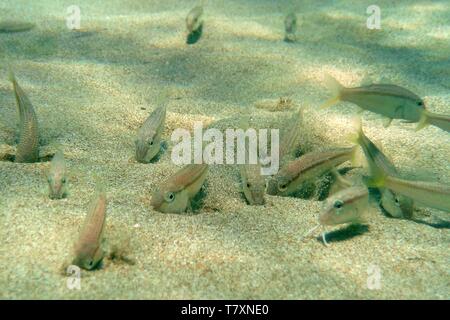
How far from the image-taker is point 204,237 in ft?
9.07

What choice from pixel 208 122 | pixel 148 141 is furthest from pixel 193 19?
pixel 148 141

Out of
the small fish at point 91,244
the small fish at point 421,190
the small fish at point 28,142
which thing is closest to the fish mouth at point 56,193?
the small fish at point 91,244

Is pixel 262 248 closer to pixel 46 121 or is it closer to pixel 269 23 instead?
pixel 46 121

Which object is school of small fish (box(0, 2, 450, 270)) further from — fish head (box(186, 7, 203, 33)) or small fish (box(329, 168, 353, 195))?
fish head (box(186, 7, 203, 33))

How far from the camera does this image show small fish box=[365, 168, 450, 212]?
2.91m

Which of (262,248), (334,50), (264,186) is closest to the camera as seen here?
(262,248)

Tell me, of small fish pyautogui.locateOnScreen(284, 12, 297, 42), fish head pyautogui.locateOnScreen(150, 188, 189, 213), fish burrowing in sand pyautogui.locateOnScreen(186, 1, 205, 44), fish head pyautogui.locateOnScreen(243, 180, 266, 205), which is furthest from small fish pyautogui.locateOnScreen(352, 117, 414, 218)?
fish burrowing in sand pyautogui.locateOnScreen(186, 1, 205, 44)

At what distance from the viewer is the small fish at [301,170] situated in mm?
3307

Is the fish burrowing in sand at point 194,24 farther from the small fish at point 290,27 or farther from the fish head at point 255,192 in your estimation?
the fish head at point 255,192

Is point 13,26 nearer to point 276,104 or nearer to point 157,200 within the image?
point 276,104

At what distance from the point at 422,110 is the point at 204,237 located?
242 centimetres
